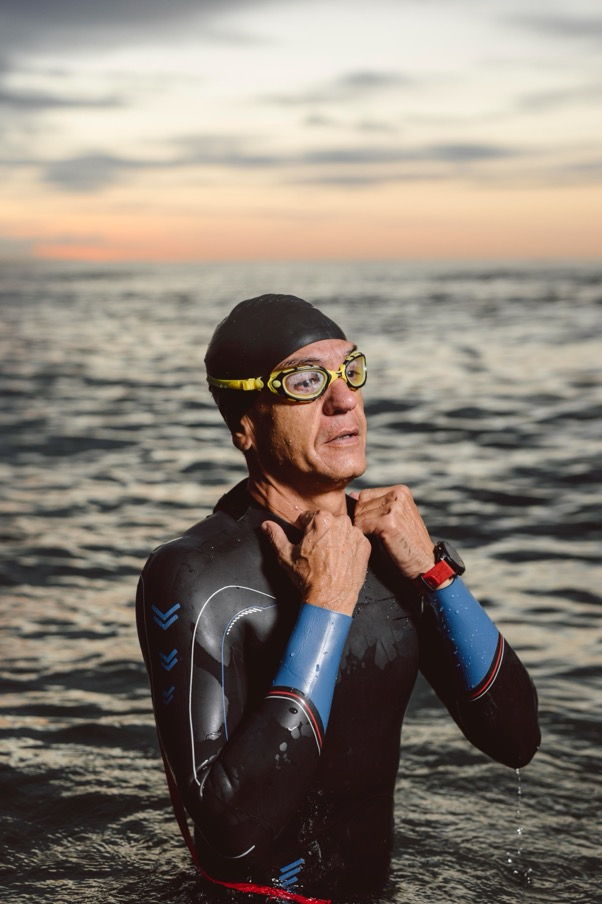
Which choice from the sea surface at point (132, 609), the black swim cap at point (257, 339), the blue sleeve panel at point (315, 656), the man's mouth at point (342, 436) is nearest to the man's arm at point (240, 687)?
the blue sleeve panel at point (315, 656)

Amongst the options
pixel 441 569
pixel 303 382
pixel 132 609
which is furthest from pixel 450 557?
pixel 132 609

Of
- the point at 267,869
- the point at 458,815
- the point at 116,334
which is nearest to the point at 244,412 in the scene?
the point at 267,869

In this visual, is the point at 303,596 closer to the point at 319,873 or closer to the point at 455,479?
the point at 319,873

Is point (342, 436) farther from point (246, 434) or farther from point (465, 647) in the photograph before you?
point (465, 647)

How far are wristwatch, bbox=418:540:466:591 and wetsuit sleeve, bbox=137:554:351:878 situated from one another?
49 cm

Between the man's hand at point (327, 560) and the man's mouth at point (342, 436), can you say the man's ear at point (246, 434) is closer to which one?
the man's mouth at point (342, 436)

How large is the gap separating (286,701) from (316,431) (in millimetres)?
951

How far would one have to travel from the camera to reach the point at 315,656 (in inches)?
128

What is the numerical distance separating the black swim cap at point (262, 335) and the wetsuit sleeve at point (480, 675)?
0.98m

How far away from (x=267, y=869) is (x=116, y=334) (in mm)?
40869

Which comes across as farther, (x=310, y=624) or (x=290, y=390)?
(x=290, y=390)

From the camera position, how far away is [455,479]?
15.3 metres

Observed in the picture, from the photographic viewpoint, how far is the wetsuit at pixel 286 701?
315cm

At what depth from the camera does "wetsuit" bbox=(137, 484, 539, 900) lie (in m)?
3.15
